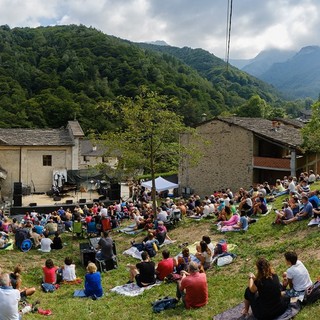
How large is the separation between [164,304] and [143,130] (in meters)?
11.0

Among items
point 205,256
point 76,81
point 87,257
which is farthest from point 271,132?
point 76,81

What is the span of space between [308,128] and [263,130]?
548 cm

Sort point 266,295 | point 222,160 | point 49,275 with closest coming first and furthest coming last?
1. point 266,295
2. point 49,275
3. point 222,160

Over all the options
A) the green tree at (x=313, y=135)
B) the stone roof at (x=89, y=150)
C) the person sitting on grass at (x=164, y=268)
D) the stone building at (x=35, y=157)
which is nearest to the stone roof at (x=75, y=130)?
the stone building at (x=35, y=157)

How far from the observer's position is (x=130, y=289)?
1048 centimetres

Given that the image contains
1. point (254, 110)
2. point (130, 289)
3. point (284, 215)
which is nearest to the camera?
point (130, 289)

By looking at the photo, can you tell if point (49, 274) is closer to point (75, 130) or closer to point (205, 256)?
point (205, 256)

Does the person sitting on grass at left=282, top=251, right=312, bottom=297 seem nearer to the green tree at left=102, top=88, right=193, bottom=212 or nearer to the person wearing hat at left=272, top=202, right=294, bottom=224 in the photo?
the person wearing hat at left=272, top=202, right=294, bottom=224

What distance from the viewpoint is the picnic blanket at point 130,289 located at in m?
10.1

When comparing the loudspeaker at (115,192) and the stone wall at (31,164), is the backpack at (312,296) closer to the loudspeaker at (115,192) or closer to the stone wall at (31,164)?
the loudspeaker at (115,192)

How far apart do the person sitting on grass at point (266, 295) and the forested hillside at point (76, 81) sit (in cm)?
6764

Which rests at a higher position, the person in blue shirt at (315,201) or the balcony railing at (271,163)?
the balcony railing at (271,163)

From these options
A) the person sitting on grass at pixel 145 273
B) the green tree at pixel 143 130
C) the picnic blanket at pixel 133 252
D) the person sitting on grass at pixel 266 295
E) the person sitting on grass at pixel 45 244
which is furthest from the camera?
the green tree at pixel 143 130

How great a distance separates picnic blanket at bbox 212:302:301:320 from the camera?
6875 mm
